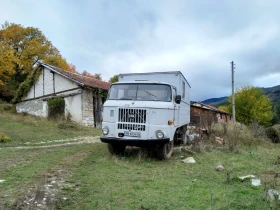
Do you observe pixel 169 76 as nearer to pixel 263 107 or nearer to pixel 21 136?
pixel 21 136

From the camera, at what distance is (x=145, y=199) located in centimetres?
452

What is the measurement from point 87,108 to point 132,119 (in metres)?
13.3

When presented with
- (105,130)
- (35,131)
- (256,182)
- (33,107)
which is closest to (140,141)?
(105,130)

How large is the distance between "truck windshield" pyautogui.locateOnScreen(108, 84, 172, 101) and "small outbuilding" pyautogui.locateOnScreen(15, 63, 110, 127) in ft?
38.4

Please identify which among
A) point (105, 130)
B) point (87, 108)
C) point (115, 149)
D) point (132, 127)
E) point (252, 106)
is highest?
point (252, 106)

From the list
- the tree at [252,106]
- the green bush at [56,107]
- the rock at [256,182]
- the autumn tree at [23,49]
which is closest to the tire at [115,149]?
the rock at [256,182]

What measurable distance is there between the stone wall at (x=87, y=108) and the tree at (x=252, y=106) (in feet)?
107

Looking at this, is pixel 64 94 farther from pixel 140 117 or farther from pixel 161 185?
pixel 161 185

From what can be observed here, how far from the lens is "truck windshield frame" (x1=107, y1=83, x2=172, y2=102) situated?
322 inches

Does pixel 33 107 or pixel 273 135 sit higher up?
pixel 33 107

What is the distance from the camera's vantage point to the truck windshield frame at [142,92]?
818cm

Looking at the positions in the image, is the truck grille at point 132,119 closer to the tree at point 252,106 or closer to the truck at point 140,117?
the truck at point 140,117

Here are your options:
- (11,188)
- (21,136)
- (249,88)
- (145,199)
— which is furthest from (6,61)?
(249,88)

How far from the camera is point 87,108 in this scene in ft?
67.1
